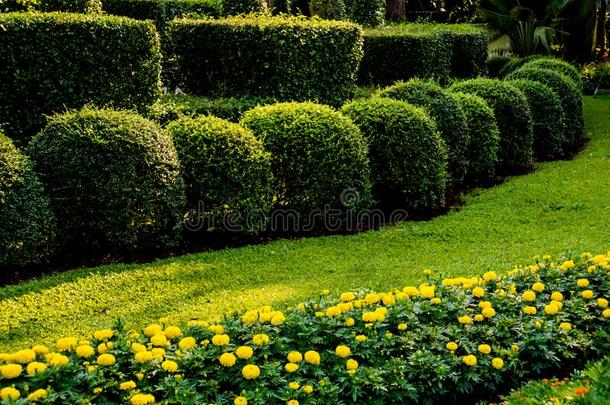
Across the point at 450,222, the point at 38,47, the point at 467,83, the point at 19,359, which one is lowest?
the point at 450,222

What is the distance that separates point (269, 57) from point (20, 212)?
515cm

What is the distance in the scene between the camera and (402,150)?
8070mm

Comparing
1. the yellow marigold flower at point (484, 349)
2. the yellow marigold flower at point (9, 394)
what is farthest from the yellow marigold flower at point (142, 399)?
the yellow marigold flower at point (484, 349)

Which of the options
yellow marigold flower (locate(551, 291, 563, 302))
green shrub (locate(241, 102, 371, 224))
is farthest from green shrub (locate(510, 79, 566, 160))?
yellow marigold flower (locate(551, 291, 563, 302))

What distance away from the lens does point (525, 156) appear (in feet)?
34.7

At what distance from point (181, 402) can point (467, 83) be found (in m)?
8.38

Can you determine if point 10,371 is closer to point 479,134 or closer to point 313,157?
point 313,157

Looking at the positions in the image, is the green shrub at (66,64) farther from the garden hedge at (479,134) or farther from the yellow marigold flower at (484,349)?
the yellow marigold flower at (484,349)

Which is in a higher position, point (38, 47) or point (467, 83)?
point (38, 47)

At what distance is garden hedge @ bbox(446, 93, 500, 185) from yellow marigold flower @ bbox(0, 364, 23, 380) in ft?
23.4

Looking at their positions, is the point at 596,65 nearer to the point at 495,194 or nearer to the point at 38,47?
the point at 495,194

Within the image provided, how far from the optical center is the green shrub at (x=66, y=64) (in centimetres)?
792

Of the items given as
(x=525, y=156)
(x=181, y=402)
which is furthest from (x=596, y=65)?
(x=181, y=402)

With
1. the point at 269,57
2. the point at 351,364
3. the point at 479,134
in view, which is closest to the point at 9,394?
the point at 351,364
